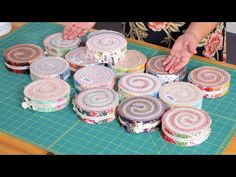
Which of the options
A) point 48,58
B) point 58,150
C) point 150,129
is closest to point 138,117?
point 150,129

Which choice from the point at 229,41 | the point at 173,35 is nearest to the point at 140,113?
the point at 173,35

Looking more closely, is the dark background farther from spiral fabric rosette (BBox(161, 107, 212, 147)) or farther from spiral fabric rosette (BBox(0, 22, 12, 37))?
spiral fabric rosette (BBox(161, 107, 212, 147))

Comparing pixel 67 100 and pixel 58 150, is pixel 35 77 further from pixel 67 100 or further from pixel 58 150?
pixel 58 150

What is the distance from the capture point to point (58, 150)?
4.43 ft

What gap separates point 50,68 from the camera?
5.49 ft

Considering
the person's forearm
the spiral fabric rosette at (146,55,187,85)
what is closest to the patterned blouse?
the person's forearm

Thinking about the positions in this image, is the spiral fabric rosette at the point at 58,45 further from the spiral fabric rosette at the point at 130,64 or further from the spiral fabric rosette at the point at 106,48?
the spiral fabric rosette at the point at 130,64

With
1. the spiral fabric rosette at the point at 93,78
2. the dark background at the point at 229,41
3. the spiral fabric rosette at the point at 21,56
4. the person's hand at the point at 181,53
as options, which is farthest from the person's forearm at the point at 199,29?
the dark background at the point at 229,41

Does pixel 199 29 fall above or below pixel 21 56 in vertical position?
above

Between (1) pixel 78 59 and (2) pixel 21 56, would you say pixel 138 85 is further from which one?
(2) pixel 21 56

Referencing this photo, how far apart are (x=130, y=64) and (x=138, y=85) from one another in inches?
5.7

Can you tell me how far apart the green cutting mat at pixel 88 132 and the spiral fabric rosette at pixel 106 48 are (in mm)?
255

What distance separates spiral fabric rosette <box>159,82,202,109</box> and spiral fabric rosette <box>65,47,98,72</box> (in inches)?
12.4

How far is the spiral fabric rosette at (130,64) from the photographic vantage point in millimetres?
1650
